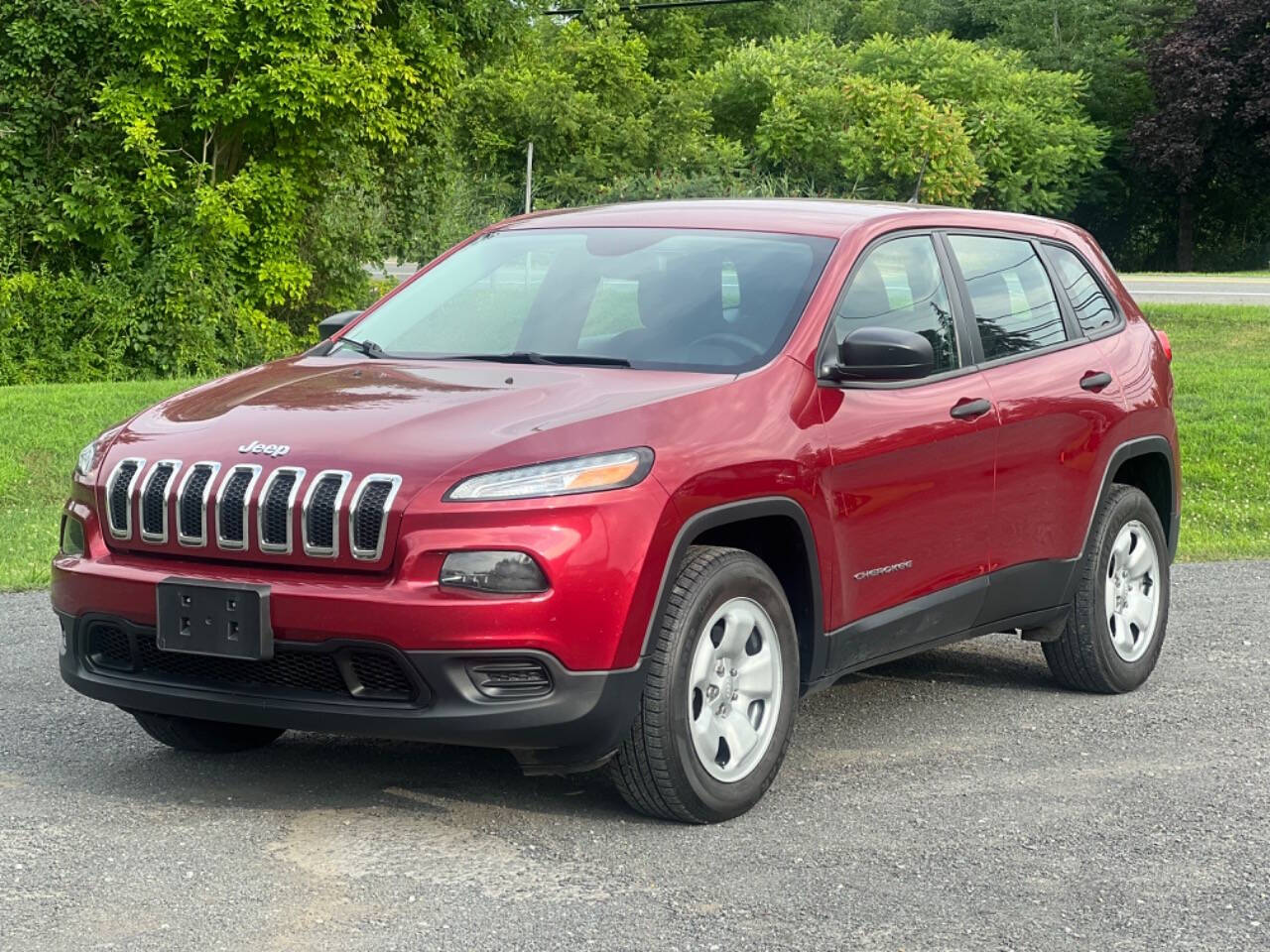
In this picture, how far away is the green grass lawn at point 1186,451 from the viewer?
11.4 meters

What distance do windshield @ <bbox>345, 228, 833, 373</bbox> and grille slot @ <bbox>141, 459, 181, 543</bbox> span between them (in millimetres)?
1194

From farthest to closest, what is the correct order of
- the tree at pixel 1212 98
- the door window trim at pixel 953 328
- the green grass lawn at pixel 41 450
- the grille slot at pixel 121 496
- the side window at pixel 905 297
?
the tree at pixel 1212 98 < the green grass lawn at pixel 41 450 < the side window at pixel 905 297 < the door window trim at pixel 953 328 < the grille slot at pixel 121 496

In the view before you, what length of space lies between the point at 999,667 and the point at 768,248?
2.50m

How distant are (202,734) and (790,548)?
1.95 metres

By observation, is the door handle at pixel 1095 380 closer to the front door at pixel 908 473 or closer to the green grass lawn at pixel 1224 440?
the front door at pixel 908 473

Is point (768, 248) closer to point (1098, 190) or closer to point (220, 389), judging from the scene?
point (220, 389)

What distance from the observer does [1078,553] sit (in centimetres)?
689

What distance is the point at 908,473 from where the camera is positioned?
231 inches

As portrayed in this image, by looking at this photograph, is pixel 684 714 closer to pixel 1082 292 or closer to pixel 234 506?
pixel 234 506

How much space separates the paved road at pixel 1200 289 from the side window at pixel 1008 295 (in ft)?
68.8

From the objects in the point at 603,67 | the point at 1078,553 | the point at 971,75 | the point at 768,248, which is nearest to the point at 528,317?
the point at 768,248

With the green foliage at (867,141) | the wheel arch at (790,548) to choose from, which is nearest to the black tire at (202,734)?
the wheel arch at (790,548)

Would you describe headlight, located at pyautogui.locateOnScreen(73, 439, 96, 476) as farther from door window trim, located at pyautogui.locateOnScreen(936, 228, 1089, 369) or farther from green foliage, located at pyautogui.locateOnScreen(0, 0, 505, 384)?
green foliage, located at pyautogui.locateOnScreen(0, 0, 505, 384)

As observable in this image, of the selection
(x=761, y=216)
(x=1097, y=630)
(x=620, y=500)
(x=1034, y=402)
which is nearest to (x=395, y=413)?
(x=620, y=500)
